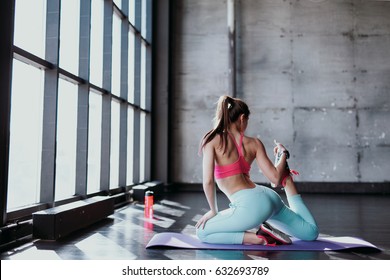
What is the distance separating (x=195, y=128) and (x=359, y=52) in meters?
4.11

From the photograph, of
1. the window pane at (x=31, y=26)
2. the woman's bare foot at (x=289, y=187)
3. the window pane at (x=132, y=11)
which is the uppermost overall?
the window pane at (x=132, y=11)

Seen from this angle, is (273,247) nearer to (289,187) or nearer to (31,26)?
(289,187)

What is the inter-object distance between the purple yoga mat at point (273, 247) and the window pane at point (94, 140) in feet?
8.16

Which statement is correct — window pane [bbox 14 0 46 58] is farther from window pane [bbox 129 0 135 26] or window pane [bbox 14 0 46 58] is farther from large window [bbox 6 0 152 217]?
window pane [bbox 129 0 135 26]

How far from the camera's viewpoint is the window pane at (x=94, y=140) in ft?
17.5

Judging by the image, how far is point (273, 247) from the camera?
284 centimetres

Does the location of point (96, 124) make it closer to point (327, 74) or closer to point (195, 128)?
point (195, 128)

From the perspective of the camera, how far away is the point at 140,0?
309 inches

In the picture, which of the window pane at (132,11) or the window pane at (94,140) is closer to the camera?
the window pane at (94,140)

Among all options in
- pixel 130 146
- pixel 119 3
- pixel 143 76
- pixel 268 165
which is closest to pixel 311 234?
pixel 268 165

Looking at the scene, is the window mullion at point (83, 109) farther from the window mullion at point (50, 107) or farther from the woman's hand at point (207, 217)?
the woman's hand at point (207, 217)

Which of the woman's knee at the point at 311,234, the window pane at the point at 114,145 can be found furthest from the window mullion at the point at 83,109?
the woman's knee at the point at 311,234

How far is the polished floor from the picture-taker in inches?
104
